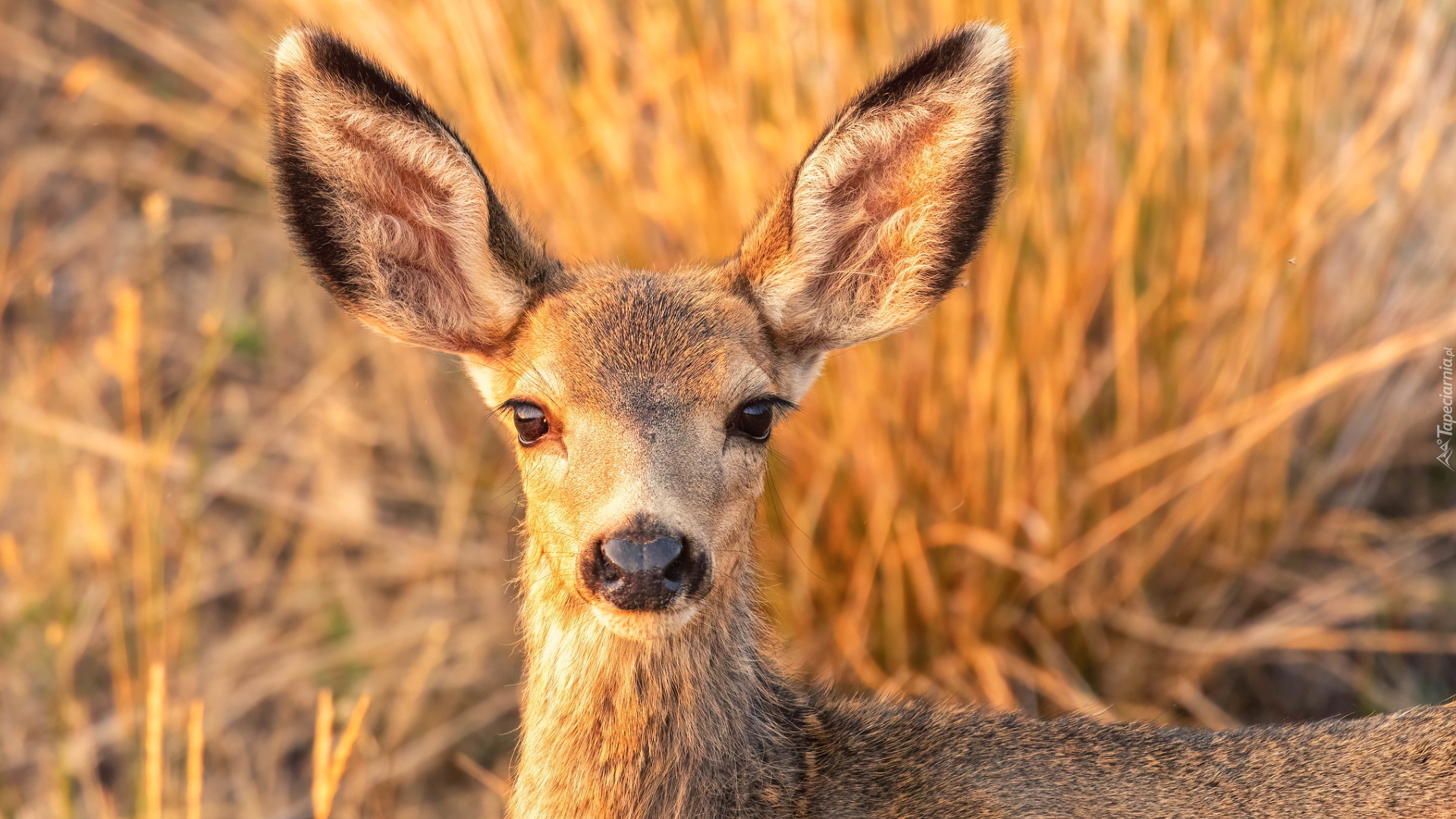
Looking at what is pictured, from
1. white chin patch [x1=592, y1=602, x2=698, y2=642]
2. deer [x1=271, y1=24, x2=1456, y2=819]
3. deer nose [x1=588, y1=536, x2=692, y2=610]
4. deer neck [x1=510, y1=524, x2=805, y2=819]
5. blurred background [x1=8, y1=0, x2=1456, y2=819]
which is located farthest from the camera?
blurred background [x1=8, y1=0, x2=1456, y2=819]

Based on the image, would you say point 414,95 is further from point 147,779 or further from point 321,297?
point 321,297

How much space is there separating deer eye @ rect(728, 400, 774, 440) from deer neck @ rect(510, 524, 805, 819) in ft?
1.07

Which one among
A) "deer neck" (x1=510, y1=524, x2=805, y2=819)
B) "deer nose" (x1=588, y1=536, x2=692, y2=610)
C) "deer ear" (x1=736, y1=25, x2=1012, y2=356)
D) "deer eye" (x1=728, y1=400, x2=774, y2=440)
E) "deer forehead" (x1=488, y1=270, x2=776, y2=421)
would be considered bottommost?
"deer neck" (x1=510, y1=524, x2=805, y2=819)

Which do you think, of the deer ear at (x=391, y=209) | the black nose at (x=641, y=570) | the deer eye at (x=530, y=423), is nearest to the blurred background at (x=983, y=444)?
the deer ear at (x=391, y=209)

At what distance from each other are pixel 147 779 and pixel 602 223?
8.26ft

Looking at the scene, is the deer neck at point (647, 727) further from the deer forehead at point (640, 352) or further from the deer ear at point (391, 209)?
the deer ear at point (391, 209)

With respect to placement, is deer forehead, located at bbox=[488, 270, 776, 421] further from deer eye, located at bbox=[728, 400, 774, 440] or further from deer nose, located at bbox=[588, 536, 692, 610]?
deer nose, located at bbox=[588, 536, 692, 610]

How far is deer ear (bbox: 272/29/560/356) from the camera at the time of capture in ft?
10.3

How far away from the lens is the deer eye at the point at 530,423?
319 centimetres

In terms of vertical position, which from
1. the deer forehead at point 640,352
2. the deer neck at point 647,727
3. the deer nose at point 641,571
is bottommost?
the deer neck at point 647,727

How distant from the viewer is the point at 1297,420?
Result: 525 cm

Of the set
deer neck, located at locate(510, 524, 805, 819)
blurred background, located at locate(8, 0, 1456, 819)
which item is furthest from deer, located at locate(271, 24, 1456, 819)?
blurred background, located at locate(8, 0, 1456, 819)

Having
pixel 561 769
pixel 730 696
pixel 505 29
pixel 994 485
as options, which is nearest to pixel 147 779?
pixel 561 769

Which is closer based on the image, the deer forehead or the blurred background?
the deer forehead
